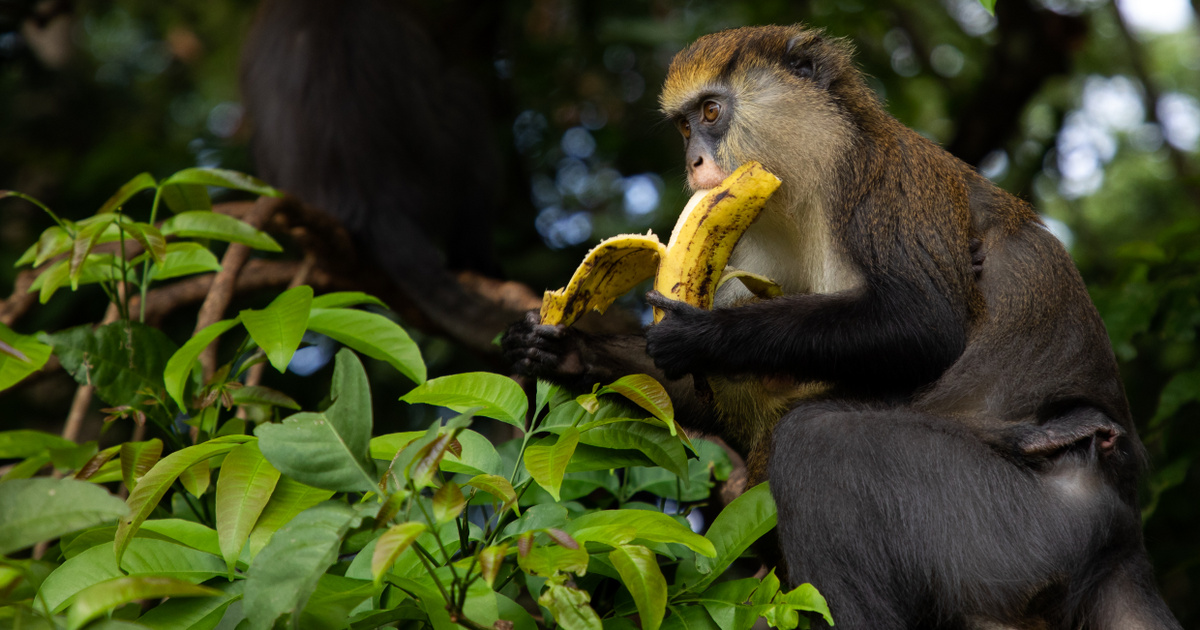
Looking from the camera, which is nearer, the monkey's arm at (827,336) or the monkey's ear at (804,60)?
the monkey's arm at (827,336)

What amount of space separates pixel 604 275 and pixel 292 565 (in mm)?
1270

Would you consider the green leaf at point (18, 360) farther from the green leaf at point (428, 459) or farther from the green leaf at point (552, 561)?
the green leaf at point (552, 561)

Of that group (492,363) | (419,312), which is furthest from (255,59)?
(492,363)

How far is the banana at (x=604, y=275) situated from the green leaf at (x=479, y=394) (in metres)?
0.47

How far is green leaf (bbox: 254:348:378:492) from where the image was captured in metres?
1.40

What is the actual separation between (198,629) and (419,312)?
336cm

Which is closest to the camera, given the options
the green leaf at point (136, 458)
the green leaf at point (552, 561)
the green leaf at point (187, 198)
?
the green leaf at point (552, 561)

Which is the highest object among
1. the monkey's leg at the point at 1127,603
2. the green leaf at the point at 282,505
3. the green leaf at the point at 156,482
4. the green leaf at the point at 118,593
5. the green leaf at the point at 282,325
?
the green leaf at the point at 118,593

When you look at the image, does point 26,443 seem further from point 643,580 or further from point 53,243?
point 643,580

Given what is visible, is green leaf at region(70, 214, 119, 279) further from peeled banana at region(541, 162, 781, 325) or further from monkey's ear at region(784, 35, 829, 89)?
monkey's ear at region(784, 35, 829, 89)

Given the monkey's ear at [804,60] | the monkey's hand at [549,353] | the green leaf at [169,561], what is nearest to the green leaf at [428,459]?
the green leaf at [169,561]

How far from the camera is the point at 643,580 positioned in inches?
62.4

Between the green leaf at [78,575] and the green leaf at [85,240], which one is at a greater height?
the green leaf at [85,240]

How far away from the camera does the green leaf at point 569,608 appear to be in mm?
1467
